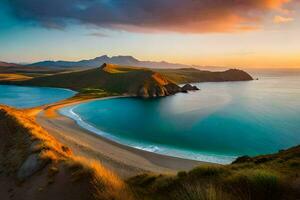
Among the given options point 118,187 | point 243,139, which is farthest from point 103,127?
point 118,187

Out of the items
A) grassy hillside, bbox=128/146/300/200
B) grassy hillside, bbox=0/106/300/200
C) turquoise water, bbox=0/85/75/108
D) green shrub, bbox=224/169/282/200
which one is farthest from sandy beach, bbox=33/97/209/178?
turquoise water, bbox=0/85/75/108

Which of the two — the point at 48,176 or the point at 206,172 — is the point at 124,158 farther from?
the point at 206,172

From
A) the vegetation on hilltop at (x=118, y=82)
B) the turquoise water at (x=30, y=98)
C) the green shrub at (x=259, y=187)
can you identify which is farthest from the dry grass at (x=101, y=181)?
the vegetation on hilltop at (x=118, y=82)

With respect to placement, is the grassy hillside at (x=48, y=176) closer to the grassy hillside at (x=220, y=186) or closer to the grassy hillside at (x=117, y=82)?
the grassy hillside at (x=220, y=186)

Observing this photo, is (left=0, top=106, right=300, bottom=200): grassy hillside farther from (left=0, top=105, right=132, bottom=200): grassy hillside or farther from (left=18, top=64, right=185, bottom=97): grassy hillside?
(left=18, top=64, right=185, bottom=97): grassy hillside

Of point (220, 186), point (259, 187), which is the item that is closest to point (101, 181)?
point (220, 186)

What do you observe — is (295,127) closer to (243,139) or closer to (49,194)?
(243,139)
